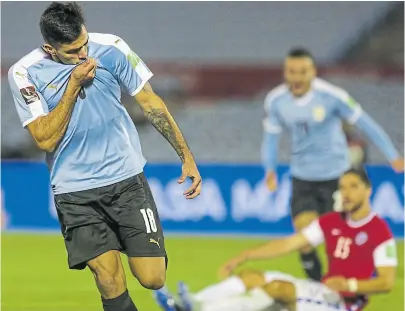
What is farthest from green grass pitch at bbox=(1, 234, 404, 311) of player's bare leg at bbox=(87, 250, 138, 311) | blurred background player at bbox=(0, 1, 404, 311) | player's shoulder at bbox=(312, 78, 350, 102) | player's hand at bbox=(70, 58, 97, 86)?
player's hand at bbox=(70, 58, 97, 86)

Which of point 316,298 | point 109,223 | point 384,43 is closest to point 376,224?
point 316,298

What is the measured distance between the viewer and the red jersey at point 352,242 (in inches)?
248

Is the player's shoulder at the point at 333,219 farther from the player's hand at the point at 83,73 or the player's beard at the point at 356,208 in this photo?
the player's hand at the point at 83,73

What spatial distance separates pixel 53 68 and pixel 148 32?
13.0 meters

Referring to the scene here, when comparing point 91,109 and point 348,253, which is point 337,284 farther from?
point 91,109

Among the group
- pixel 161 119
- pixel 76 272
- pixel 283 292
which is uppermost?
pixel 161 119

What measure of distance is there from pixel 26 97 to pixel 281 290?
1.95 m

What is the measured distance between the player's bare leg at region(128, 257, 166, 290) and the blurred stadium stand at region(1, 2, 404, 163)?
34.4ft

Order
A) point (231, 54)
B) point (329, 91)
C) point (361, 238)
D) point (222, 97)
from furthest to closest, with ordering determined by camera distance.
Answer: point (231, 54) < point (222, 97) < point (329, 91) < point (361, 238)

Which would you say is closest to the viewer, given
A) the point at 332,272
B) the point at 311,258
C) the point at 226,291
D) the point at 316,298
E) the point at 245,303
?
the point at 316,298

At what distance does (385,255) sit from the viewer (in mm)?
6176

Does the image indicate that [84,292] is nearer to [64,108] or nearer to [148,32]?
[64,108]

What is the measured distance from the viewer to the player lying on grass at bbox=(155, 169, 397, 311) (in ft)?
19.7

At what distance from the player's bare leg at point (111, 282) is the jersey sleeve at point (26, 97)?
832 millimetres
